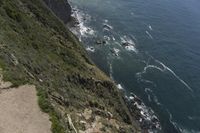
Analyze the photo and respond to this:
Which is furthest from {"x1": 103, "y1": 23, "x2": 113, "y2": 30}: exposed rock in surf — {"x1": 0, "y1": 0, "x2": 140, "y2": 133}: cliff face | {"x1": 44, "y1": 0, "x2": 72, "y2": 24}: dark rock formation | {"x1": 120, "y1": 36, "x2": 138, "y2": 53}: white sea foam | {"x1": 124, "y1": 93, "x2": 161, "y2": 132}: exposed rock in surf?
{"x1": 0, "y1": 0, "x2": 140, "y2": 133}: cliff face

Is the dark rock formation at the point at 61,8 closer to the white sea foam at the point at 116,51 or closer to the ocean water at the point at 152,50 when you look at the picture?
the ocean water at the point at 152,50

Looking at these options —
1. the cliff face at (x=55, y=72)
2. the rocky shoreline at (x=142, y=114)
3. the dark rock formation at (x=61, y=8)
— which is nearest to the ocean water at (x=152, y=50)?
the rocky shoreline at (x=142, y=114)

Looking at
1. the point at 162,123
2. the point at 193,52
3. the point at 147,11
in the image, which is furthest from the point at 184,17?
the point at 162,123

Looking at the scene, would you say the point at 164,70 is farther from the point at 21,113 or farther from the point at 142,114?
the point at 21,113

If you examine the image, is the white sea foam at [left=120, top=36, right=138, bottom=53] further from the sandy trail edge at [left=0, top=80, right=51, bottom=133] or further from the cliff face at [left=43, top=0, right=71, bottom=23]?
the sandy trail edge at [left=0, top=80, right=51, bottom=133]

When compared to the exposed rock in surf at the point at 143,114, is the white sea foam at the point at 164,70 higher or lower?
lower
